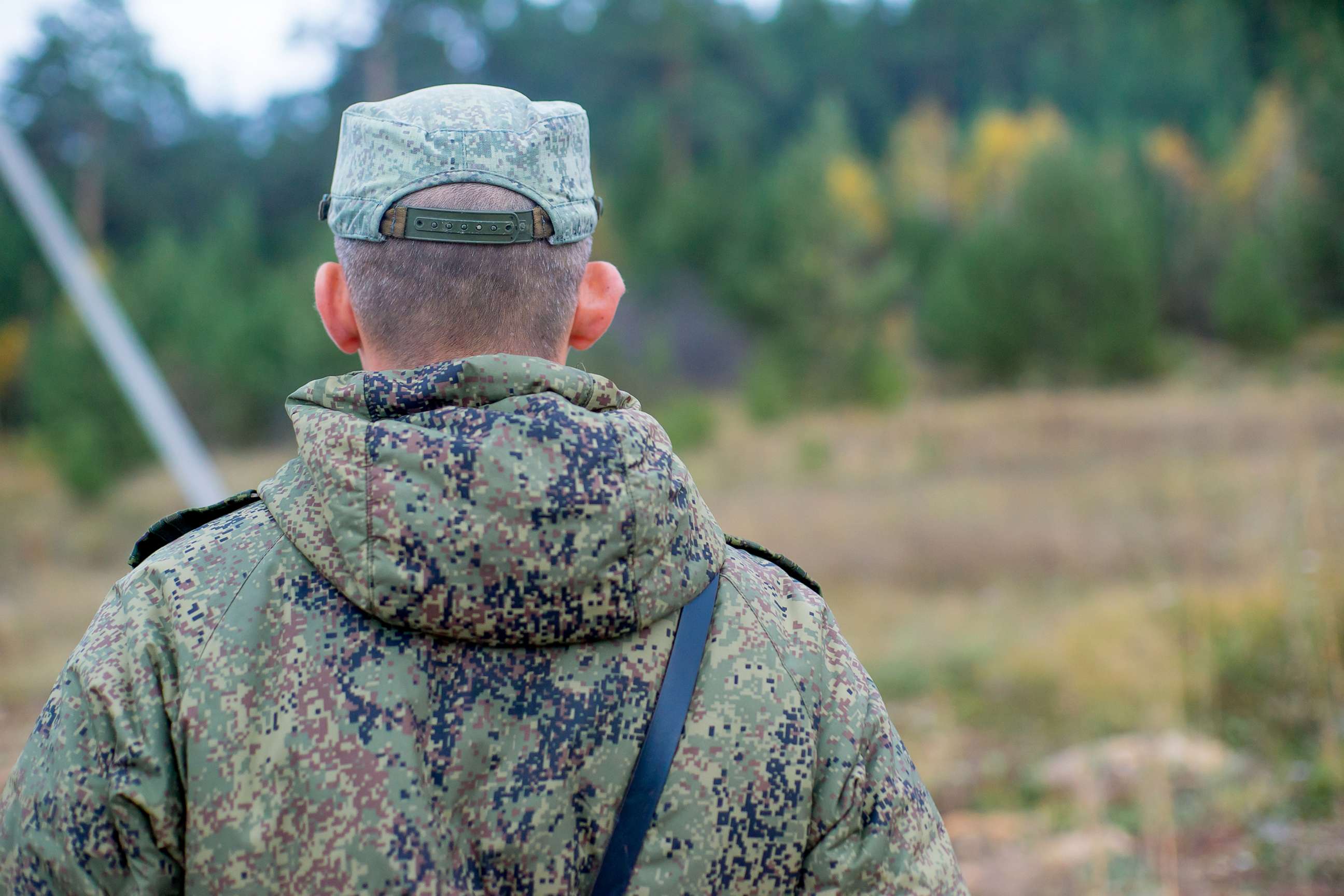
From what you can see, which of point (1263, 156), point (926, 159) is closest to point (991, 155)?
point (926, 159)

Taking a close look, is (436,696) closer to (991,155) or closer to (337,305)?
(337,305)

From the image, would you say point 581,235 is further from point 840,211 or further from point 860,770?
point 840,211

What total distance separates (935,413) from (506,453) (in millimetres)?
24085

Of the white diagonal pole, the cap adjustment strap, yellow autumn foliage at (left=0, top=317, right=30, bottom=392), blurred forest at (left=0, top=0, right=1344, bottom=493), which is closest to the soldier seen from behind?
the cap adjustment strap

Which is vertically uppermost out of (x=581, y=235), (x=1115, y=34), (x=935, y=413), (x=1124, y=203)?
(x=581, y=235)

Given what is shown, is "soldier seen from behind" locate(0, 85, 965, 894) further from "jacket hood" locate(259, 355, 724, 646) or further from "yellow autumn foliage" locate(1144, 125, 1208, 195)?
"yellow autumn foliage" locate(1144, 125, 1208, 195)

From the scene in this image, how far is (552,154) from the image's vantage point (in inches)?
49.3

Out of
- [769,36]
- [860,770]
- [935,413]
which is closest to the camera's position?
[860,770]

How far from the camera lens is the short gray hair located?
1.18 metres

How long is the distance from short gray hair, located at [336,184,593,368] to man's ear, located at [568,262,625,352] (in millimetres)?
78

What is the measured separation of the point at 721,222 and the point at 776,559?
3317 cm

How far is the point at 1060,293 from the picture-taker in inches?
1132

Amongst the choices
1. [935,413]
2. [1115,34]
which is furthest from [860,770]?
[1115,34]

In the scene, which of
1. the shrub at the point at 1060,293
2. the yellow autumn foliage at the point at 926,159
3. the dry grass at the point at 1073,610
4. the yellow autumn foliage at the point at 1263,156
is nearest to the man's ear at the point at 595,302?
the dry grass at the point at 1073,610
